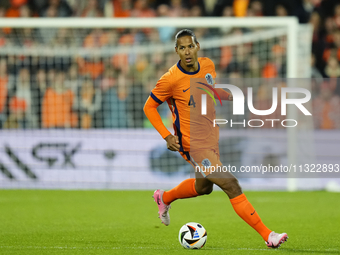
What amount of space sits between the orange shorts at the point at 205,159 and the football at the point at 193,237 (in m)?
0.51

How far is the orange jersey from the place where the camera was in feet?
18.6

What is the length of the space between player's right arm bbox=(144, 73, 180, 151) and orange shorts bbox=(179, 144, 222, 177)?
0.27 meters

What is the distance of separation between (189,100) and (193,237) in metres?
1.29

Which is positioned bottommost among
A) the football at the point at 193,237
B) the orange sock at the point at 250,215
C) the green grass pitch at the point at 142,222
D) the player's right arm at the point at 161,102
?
the green grass pitch at the point at 142,222

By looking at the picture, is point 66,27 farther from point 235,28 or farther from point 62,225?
point 62,225

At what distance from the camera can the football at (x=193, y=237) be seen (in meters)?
5.53

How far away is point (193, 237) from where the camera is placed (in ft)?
18.2

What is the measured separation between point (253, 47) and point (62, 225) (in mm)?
6099

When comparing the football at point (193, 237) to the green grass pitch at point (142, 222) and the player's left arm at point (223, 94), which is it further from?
→ the player's left arm at point (223, 94)

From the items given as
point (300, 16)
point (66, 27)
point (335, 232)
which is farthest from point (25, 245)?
point (300, 16)

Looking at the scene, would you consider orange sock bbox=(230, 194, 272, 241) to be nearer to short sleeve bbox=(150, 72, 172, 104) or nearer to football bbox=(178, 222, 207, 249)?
football bbox=(178, 222, 207, 249)

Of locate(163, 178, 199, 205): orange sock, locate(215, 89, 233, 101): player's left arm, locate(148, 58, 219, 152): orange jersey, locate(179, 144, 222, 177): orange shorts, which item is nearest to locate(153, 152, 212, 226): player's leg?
locate(163, 178, 199, 205): orange sock

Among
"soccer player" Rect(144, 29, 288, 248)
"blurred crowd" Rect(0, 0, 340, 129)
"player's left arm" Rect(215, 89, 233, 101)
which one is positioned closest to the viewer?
"soccer player" Rect(144, 29, 288, 248)

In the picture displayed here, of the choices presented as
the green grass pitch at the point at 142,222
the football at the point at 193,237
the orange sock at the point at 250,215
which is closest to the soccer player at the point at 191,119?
the orange sock at the point at 250,215
